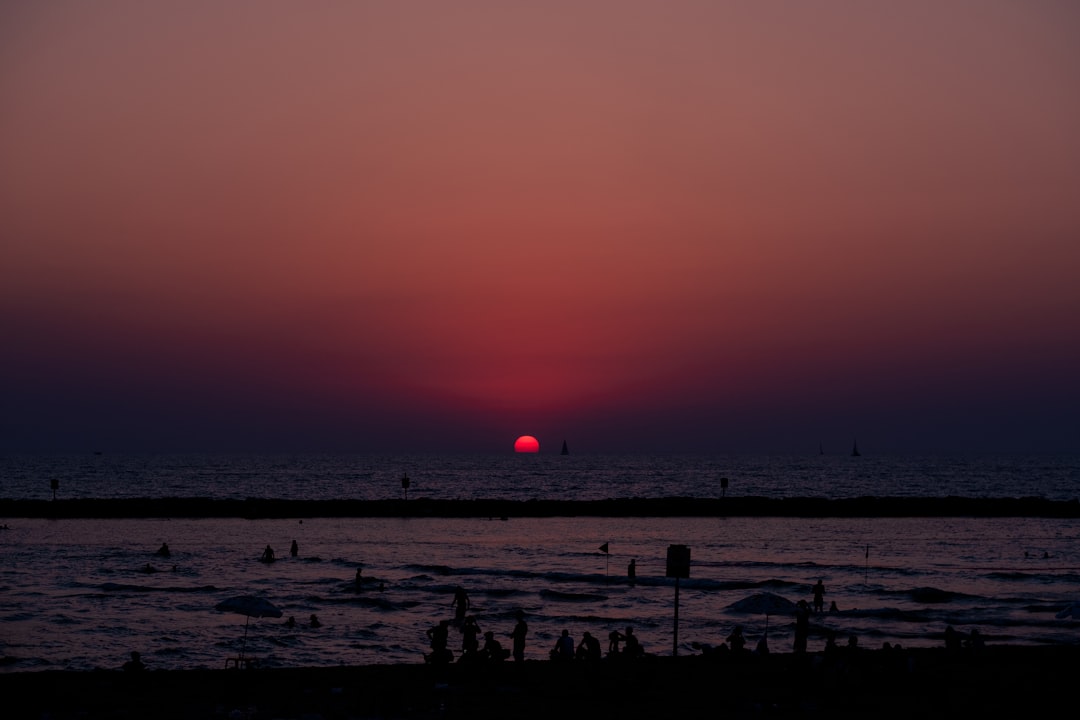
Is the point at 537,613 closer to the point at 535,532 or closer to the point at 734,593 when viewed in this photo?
the point at 734,593

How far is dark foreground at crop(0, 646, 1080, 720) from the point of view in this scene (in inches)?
832

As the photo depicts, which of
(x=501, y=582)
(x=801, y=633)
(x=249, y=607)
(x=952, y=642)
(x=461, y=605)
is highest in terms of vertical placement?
(x=801, y=633)

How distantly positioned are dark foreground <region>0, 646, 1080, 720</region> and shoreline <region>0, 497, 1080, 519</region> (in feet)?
229

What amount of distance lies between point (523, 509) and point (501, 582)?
166 ft

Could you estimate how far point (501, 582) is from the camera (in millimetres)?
50188

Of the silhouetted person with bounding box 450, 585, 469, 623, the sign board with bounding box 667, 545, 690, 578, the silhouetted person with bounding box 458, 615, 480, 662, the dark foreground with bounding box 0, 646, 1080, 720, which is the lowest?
the silhouetted person with bounding box 450, 585, 469, 623

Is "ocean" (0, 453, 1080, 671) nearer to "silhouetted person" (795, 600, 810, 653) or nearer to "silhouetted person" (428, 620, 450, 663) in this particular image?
"silhouetted person" (795, 600, 810, 653)

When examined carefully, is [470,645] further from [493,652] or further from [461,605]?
[461,605]

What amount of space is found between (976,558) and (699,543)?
1820 centimetres

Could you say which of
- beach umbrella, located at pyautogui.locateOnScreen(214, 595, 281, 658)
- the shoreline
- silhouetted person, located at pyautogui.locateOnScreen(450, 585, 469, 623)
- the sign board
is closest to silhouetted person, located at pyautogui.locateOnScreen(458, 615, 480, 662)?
the sign board

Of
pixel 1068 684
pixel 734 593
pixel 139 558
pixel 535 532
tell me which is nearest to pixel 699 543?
pixel 535 532

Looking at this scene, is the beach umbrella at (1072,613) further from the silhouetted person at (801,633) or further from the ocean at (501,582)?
the silhouetted person at (801,633)

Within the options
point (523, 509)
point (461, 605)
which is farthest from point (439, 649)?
point (523, 509)

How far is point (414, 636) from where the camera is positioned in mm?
35500
